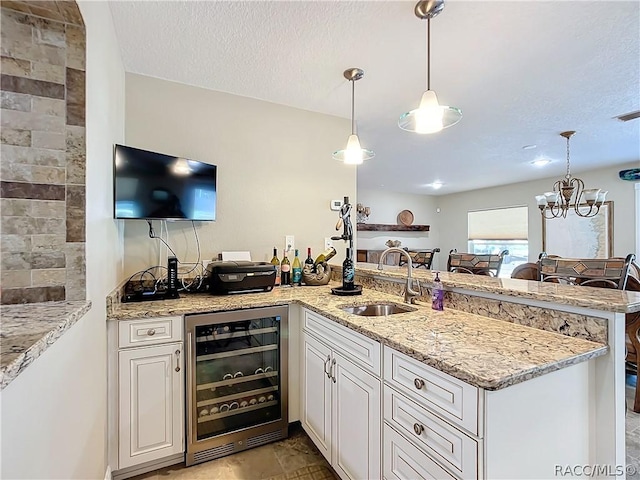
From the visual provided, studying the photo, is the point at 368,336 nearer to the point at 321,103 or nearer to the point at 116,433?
the point at 116,433

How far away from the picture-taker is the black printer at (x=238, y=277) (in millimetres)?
2059

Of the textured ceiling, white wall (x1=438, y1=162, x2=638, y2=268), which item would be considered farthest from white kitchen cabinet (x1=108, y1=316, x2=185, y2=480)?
white wall (x1=438, y1=162, x2=638, y2=268)

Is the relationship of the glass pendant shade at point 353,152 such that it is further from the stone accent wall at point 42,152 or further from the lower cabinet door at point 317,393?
the stone accent wall at point 42,152

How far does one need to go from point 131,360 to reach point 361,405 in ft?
3.92

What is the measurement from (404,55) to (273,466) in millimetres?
2564

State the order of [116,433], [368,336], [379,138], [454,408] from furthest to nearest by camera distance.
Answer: [379,138], [116,433], [368,336], [454,408]

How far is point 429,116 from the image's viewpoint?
1545mm

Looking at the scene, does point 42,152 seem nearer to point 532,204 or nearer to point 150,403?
point 150,403

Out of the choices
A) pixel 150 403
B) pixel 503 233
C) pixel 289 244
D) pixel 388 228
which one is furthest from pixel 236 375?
pixel 503 233

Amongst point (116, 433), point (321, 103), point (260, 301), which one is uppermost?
point (321, 103)

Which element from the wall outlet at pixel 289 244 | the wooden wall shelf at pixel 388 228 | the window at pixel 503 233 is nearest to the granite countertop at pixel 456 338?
the wall outlet at pixel 289 244

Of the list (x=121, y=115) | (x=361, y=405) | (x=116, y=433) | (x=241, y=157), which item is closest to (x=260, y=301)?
(x=361, y=405)

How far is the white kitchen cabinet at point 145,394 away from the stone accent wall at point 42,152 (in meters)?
0.56

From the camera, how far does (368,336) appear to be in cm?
132
